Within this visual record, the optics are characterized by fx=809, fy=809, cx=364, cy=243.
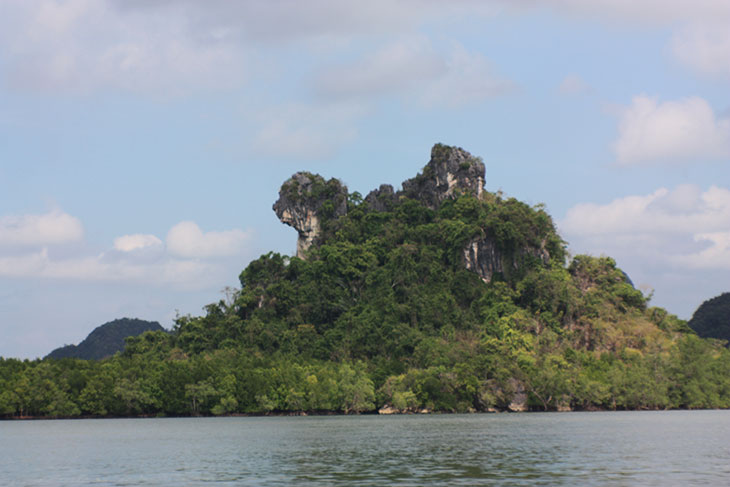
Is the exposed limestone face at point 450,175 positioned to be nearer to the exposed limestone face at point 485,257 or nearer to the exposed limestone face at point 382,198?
the exposed limestone face at point 382,198

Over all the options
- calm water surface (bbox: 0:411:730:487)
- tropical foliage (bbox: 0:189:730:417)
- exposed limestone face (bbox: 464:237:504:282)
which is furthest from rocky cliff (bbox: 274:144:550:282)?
calm water surface (bbox: 0:411:730:487)

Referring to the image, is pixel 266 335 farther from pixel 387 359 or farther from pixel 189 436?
pixel 189 436

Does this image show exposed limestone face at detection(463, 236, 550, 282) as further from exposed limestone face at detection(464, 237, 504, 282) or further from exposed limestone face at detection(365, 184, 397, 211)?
exposed limestone face at detection(365, 184, 397, 211)

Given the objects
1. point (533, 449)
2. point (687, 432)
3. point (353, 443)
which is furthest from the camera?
point (687, 432)

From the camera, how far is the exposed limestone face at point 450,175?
454 ft

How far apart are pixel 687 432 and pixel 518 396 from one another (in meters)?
44.1

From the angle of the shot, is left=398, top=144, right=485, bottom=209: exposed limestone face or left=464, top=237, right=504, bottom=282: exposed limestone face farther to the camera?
left=398, top=144, right=485, bottom=209: exposed limestone face

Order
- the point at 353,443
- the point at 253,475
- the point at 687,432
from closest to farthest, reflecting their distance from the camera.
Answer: the point at 253,475, the point at 353,443, the point at 687,432

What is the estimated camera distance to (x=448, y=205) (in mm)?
136750

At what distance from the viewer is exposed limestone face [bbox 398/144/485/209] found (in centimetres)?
13850

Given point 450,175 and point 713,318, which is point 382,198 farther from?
point 713,318

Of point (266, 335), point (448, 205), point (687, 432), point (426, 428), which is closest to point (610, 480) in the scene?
point (687, 432)

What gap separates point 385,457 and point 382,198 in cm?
11201

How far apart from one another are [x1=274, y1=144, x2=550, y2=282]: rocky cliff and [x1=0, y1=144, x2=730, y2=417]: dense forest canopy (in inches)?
10.1
